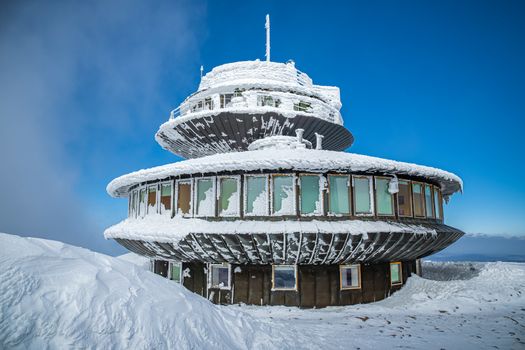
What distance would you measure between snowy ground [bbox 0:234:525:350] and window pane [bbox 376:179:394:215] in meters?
3.90

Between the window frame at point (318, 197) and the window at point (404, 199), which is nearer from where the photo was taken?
the window frame at point (318, 197)

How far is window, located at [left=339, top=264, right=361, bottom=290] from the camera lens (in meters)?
14.3

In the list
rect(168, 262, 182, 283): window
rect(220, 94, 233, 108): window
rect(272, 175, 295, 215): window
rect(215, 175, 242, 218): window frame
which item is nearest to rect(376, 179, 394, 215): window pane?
rect(272, 175, 295, 215): window

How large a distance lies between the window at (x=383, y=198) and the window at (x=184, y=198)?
27.0ft

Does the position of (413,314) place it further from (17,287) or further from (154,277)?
(17,287)

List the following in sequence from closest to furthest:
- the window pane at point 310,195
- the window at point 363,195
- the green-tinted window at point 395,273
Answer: the window pane at point 310,195 → the window at point 363,195 → the green-tinted window at point 395,273

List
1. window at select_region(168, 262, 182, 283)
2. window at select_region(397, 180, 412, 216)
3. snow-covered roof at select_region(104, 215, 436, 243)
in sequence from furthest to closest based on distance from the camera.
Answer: window at select_region(168, 262, 182, 283) < window at select_region(397, 180, 412, 216) < snow-covered roof at select_region(104, 215, 436, 243)

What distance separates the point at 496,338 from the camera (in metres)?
9.34

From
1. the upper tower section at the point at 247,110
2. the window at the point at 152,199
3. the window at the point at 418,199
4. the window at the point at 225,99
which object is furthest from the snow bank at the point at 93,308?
the window at the point at 225,99

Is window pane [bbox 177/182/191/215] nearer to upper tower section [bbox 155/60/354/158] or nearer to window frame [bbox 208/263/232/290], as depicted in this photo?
window frame [bbox 208/263/232/290]

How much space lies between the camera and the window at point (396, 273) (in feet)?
52.3

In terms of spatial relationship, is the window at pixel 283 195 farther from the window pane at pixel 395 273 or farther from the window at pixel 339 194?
the window pane at pixel 395 273

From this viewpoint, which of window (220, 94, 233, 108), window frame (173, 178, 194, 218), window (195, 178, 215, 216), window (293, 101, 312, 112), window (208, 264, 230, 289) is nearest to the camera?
window (208, 264, 230, 289)

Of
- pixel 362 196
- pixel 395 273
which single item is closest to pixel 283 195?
pixel 362 196
